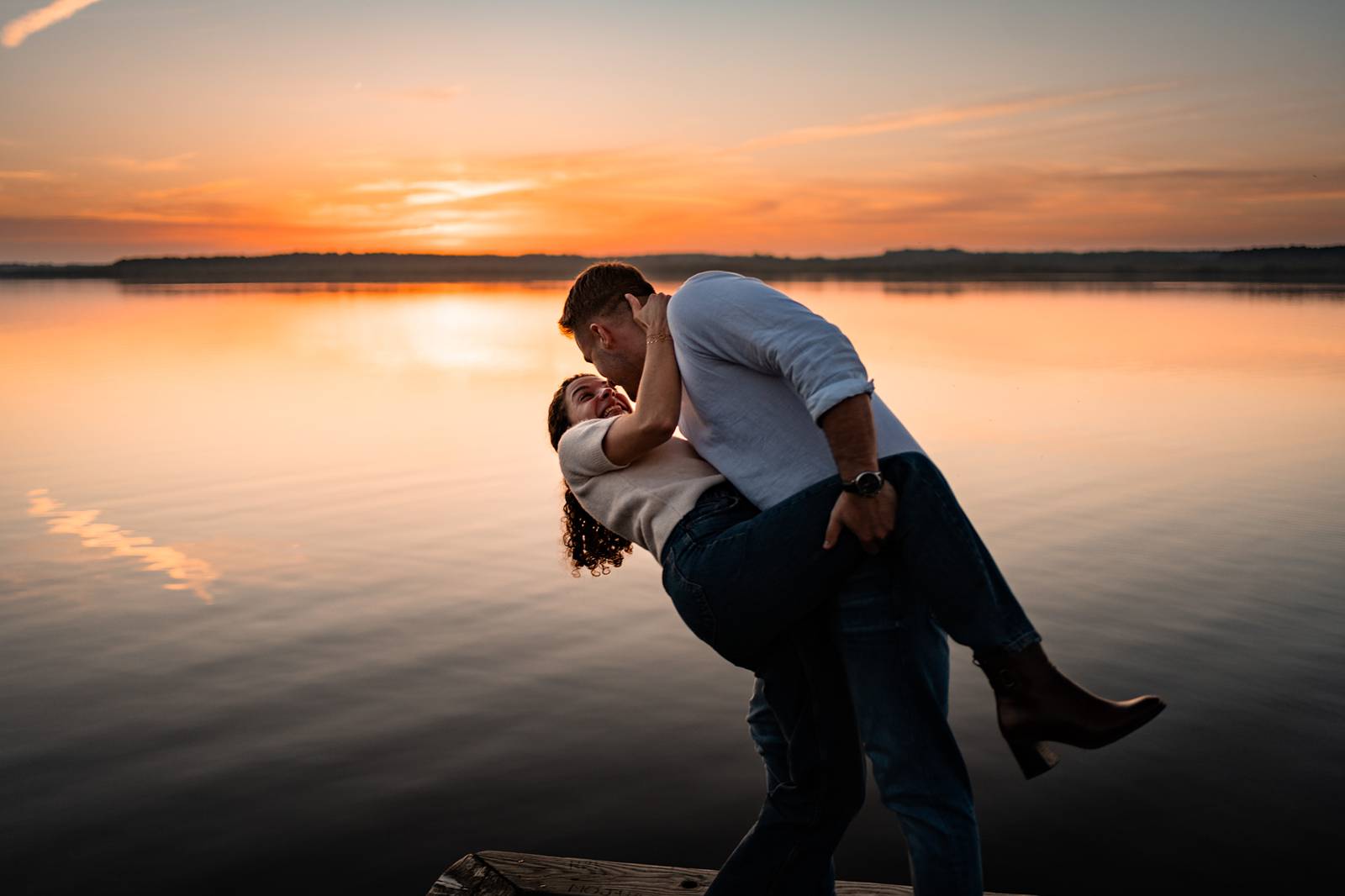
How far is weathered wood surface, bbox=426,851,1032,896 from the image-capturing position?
11.6 ft

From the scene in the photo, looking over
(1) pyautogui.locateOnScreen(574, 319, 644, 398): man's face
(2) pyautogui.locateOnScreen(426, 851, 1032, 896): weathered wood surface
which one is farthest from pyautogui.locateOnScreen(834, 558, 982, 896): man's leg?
(2) pyautogui.locateOnScreen(426, 851, 1032, 896): weathered wood surface

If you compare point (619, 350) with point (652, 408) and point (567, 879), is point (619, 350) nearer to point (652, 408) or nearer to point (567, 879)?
point (652, 408)

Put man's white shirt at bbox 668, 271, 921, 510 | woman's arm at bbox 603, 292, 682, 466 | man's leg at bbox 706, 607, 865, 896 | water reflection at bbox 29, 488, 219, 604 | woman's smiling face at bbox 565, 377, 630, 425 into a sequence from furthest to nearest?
water reflection at bbox 29, 488, 219, 604, woman's smiling face at bbox 565, 377, 630, 425, man's leg at bbox 706, 607, 865, 896, woman's arm at bbox 603, 292, 682, 466, man's white shirt at bbox 668, 271, 921, 510

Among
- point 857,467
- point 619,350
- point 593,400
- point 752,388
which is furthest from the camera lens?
point 593,400

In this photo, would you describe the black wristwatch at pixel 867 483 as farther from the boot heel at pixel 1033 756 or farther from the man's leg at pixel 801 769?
the boot heel at pixel 1033 756

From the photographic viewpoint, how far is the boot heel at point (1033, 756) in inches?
97.5

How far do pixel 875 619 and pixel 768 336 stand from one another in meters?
0.69

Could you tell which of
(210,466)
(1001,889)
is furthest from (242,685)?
(210,466)

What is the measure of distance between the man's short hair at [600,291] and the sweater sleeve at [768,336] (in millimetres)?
384

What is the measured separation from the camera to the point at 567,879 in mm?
3613

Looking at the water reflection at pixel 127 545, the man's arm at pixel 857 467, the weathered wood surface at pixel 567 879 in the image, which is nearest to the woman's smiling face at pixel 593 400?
the man's arm at pixel 857 467

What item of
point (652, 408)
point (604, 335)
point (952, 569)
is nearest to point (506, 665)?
point (604, 335)

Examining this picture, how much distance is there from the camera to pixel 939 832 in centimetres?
251

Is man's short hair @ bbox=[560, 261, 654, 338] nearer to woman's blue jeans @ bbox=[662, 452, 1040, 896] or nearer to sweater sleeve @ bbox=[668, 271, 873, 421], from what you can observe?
sweater sleeve @ bbox=[668, 271, 873, 421]
